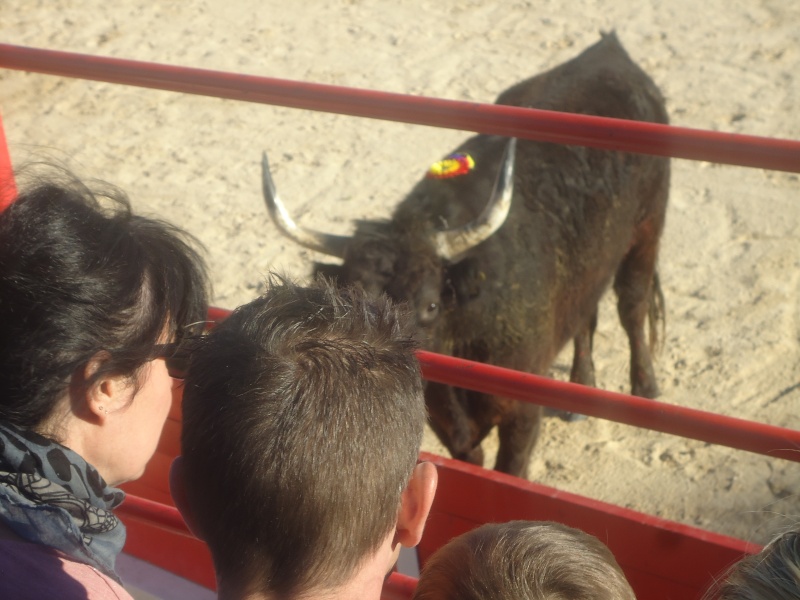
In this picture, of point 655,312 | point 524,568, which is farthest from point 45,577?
point 655,312

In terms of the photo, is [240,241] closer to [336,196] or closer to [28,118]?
[336,196]

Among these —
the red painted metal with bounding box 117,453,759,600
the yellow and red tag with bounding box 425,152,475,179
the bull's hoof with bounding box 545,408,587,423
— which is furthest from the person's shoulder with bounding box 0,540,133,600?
the bull's hoof with bounding box 545,408,587,423

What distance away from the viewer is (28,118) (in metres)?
7.28

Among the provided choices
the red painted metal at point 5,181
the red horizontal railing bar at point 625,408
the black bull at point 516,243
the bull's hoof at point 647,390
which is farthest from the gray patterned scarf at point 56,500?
the bull's hoof at point 647,390

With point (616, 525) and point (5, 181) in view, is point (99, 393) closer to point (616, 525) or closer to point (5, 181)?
point (5, 181)

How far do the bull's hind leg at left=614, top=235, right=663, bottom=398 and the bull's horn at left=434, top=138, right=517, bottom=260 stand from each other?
1.21 meters

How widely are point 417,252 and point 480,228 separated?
9.7 inches

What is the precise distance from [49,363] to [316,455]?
0.51 metres

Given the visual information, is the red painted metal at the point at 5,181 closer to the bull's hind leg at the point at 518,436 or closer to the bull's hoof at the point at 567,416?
the bull's hind leg at the point at 518,436

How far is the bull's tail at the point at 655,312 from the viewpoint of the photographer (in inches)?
173

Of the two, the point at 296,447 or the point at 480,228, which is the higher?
the point at 296,447

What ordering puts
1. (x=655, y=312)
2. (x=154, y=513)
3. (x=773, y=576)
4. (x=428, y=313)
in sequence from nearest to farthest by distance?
(x=773, y=576) < (x=154, y=513) < (x=428, y=313) < (x=655, y=312)

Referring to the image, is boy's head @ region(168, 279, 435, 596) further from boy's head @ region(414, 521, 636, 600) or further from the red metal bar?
the red metal bar

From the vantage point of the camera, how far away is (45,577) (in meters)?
1.17
